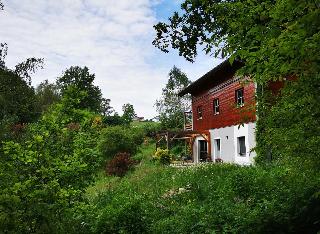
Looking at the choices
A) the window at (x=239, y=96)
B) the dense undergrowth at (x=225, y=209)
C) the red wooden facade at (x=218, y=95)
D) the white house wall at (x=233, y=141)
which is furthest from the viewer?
the red wooden facade at (x=218, y=95)

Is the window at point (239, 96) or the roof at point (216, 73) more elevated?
the roof at point (216, 73)

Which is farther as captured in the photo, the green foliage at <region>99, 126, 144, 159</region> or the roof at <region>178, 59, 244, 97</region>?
the green foliage at <region>99, 126, 144, 159</region>

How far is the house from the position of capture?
72.8ft

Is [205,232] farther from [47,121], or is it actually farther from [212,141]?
[212,141]

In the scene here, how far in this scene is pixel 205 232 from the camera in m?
9.30

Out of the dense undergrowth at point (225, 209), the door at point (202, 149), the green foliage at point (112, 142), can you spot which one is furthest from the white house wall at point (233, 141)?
the green foliage at point (112, 142)

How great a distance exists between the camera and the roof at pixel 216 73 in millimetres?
22472

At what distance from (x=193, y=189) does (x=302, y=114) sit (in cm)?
917

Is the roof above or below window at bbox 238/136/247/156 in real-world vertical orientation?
above

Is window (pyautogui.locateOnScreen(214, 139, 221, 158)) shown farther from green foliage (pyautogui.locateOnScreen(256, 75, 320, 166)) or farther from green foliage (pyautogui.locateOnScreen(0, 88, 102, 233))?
green foliage (pyautogui.locateOnScreen(256, 75, 320, 166))

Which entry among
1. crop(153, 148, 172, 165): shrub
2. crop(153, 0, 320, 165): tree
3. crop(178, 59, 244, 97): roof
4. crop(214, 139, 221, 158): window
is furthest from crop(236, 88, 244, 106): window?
crop(153, 0, 320, 165): tree

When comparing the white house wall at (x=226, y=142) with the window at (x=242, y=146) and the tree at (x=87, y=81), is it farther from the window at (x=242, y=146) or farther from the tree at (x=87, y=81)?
the tree at (x=87, y=81)

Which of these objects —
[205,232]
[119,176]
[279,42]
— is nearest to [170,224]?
[205,232]

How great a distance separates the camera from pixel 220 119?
26.3 m
